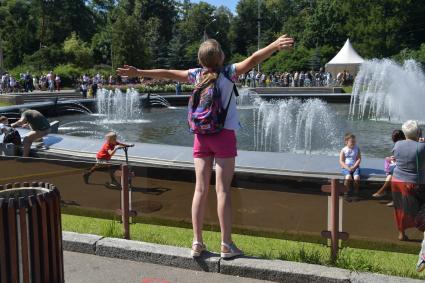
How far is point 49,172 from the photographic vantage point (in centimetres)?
650

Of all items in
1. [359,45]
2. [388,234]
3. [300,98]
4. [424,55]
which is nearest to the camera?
[388,234]

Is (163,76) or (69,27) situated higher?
(69,27)

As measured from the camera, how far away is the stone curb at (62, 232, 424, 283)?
4.29 meters

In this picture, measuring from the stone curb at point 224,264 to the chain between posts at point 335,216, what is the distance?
53 cm

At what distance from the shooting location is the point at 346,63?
4691 centimetres

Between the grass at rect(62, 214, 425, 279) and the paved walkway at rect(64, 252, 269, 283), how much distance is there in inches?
22.1

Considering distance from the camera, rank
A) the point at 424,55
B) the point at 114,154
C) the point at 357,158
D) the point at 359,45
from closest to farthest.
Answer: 1. the point at 357,158
2. the point at 114,154
3. the point at 424,55
4. the point at 359,45

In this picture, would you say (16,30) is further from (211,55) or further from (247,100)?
(211,55)

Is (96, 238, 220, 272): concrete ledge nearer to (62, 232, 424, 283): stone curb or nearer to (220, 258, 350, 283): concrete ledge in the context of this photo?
(62, 232, 424, 283): stone curb

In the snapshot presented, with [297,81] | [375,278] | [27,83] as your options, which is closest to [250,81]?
[297,81]

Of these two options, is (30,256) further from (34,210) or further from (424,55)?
(424,55)

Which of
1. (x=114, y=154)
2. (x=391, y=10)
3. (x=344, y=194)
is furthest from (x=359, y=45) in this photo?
(x=344, y=194)

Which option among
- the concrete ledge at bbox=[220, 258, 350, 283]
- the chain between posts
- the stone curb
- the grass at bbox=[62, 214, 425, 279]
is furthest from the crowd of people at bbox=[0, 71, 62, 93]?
the concrete ledge at bbox=[220, 258, 350, 283]

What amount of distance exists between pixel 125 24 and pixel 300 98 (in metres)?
34.0
